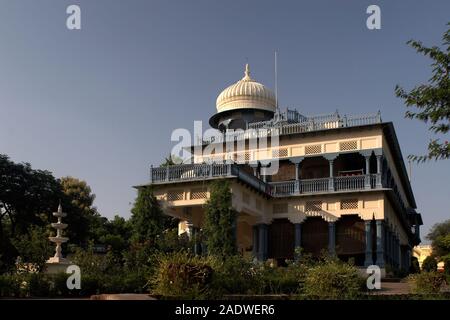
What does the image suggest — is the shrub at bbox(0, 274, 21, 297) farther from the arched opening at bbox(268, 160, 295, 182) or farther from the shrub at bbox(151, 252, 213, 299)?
the arched opening at bbox(268, 160, 295, 182)

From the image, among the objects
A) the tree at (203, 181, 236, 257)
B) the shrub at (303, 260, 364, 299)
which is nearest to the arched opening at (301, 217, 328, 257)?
the tree at (203, 181, 236, 257)

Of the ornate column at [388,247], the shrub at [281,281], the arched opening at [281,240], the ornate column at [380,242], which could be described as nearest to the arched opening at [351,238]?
the ornate column at [380,242]

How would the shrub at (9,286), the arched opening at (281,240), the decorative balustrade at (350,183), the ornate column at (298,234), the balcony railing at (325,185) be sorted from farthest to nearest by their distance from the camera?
the arched opening at (281,240) < the ornate column at (298,234) < the decorative balustrade at (350,183) < the balcony railing at (325,185) < the shrub at (9,286)

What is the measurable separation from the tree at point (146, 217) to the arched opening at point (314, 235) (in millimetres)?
10111

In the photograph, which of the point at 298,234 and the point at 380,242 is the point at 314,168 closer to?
the point at 298,234

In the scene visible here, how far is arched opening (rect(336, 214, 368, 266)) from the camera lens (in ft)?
113

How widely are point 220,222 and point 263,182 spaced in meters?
7.30

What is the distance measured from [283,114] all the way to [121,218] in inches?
953

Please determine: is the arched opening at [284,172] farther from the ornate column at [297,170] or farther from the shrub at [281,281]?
the shrub at [281,281]

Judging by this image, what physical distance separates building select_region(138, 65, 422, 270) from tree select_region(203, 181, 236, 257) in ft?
4.87

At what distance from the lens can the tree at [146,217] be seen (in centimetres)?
2928

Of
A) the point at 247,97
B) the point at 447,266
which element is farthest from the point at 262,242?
the point at 447,266
